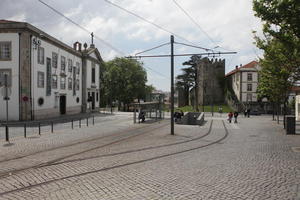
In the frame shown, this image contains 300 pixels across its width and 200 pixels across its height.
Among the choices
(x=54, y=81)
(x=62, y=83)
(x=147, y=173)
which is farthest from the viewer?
(x=62, y=83)

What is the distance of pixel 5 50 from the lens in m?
27.3

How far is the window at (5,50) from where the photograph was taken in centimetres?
2720

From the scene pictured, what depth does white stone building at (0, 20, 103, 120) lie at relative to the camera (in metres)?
27.0

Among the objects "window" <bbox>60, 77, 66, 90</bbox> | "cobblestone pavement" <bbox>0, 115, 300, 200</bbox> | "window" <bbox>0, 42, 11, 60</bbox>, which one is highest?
"window" <bbox>0, 42, 11, 60</bbox>

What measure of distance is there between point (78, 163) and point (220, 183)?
14.1 ft

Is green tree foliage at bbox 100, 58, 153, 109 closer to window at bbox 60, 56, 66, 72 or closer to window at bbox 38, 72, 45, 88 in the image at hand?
window at bbox 60, 56, 66, 72

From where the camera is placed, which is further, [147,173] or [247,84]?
[247,84]

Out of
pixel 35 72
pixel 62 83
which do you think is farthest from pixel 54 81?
pixel 35 72

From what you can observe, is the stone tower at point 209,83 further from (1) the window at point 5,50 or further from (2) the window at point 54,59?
(1) the window at point 5,50

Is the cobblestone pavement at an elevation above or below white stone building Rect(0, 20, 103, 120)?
below

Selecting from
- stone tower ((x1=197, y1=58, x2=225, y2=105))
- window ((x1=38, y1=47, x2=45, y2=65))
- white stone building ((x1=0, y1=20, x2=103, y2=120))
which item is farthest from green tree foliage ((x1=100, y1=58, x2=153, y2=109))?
window ((x1=38, y1=47, x2=45, y2=65))

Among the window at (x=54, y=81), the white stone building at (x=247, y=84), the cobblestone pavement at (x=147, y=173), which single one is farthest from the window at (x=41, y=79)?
the white stone building at (x=247, y=84)

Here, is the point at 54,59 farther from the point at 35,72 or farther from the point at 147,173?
the point at 147,173

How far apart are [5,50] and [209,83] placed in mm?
59104
